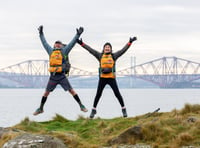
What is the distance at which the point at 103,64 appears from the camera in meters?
11.2

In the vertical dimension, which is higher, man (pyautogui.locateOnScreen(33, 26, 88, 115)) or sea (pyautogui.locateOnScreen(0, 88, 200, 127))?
man (pyautogui.locateOnScreen(33, 26, 88, 115))

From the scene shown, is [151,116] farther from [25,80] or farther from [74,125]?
[25,80]

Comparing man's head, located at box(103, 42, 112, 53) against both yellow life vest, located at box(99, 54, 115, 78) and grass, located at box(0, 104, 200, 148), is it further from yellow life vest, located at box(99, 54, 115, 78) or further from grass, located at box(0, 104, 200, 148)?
grass, located at box(0, 104, 200, 148)

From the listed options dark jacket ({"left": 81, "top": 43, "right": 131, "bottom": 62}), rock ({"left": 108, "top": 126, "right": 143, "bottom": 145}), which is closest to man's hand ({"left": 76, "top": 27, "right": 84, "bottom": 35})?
dark jacket ({"left": 81, "top": 43, "right": 131, "bottom": 62})

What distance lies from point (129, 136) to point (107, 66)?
2519mm

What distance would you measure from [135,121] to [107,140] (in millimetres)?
1420

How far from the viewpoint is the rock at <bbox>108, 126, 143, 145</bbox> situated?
9039 millimetres

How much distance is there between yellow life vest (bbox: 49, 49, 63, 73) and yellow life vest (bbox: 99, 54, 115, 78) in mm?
890

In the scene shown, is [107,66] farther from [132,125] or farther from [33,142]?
[33,142]

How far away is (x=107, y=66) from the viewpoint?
11.2m

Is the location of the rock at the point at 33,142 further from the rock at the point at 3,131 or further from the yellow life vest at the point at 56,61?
the yellow life vest at the point at 56,61

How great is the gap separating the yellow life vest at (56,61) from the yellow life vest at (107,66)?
89cm

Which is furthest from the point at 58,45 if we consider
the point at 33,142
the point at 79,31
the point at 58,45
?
the point at 33,142

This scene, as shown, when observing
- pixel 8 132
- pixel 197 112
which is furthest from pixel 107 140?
pixel 197 112
